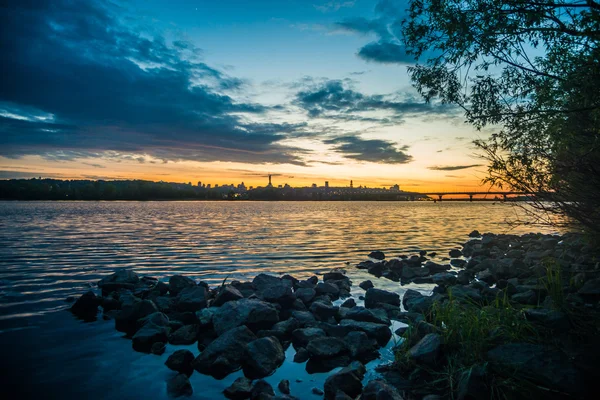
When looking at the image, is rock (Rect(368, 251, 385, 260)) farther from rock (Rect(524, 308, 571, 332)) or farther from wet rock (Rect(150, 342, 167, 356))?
wet rock (Rect(150, 342, 167, 356))

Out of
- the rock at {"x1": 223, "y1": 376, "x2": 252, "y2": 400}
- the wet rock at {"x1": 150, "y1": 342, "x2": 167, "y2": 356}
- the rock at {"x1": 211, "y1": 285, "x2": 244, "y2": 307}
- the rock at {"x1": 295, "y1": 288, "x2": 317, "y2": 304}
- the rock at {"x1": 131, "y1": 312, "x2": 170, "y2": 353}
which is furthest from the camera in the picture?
the rock at {"x1": 295, "y1": 288, "x2": 317, "y2": 304}

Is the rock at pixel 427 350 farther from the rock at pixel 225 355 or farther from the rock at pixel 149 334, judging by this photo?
the rock at pixel 149 334

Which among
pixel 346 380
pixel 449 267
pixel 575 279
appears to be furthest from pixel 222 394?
pixel 449 267

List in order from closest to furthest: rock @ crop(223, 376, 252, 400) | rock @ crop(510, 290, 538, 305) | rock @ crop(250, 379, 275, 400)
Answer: rock @ crop(250, 379, 275, 400) → rock @ crop(223, 376, 252, 400) → rock @ crop(510, 290, 538, 305)

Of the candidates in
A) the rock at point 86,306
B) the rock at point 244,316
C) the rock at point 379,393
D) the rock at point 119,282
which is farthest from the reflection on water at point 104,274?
the rock at point 379,393

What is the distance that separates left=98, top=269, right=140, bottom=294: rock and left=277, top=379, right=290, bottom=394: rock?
33.0ft

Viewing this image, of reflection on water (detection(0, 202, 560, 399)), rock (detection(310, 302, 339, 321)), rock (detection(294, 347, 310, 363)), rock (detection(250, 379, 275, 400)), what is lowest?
reflection on water (detection(0, 202, 560, 399))

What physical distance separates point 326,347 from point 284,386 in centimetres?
173

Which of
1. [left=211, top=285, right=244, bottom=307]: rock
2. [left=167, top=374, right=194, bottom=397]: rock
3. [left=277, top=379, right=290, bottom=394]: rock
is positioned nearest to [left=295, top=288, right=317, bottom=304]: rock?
[left=211, top=285, right=244, bottom=307]: rock

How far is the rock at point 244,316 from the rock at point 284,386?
2.77 metres

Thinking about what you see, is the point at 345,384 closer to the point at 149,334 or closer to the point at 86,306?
the point at 149,334

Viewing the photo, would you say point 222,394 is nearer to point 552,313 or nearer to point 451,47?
point 552,313

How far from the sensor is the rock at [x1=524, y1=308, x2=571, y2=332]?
7.34 m

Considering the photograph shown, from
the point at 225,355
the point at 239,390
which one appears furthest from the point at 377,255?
the point at 239,390
